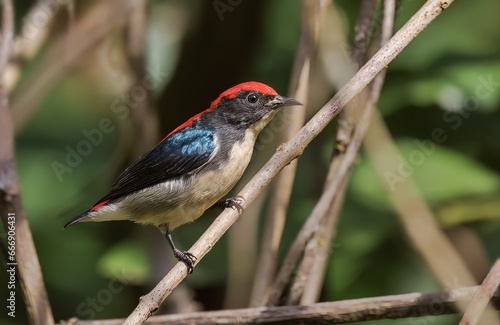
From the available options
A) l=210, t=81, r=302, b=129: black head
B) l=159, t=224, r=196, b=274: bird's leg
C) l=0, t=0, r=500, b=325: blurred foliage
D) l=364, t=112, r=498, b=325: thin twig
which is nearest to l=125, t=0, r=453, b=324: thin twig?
l=159, t=224, r=196, b=274: bird's leg

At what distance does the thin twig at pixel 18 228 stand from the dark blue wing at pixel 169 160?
3.30 ft

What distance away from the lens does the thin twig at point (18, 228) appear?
10.4 feet

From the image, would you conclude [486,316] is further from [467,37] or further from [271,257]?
[467,37]

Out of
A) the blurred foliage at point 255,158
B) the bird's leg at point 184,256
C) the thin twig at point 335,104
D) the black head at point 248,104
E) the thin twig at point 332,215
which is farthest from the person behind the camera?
the blurred foliage at point 255,158

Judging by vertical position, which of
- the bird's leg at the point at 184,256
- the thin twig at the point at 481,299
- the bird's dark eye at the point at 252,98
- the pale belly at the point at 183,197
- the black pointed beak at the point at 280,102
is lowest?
the thin twig at the point at 481,299

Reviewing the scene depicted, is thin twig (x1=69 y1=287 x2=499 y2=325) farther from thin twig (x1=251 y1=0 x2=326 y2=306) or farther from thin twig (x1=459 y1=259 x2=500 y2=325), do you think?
thin twig (x1=251 y1=0 x2=326 y2=306)

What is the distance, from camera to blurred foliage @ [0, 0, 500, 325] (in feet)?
16.1

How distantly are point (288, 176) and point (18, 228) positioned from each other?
5.22ft

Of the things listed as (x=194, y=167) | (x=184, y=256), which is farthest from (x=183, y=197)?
(x=184, y=256)

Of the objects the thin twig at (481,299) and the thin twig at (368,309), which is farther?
the thin twig at (368,309)

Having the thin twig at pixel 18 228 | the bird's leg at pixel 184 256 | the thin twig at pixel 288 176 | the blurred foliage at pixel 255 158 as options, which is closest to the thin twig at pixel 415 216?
the blurred foliage at pixel 255 158

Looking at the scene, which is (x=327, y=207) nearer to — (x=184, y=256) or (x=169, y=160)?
(x=184, y=256)

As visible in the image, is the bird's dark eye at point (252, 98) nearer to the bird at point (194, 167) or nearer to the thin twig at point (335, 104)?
the bird at point (194, 167)

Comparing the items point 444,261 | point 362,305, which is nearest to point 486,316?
point 444,261
